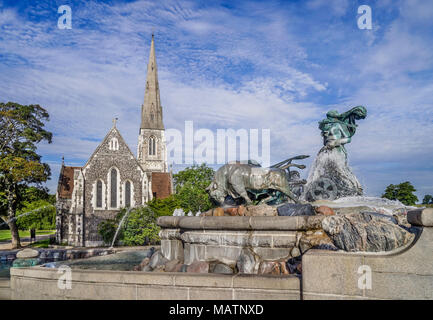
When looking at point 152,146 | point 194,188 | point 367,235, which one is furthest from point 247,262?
point 152,146

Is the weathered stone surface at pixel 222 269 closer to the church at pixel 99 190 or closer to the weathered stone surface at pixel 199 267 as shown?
the weathered stone surface at pixel 199 267

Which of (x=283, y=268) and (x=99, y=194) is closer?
(x=283, y=268)

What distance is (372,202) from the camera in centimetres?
1139

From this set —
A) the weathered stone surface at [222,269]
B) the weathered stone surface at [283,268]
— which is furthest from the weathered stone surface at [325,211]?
the weathered stone surface at [222,269]

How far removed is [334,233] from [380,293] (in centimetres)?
253

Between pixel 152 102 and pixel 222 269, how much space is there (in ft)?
219

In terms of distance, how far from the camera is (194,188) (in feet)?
136

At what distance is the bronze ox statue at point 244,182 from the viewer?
32.7ft

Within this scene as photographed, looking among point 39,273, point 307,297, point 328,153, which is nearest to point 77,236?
point 328,153

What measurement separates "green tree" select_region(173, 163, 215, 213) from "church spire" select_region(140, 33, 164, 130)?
→ 81.3ft

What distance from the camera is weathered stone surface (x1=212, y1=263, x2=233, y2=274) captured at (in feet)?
24.1

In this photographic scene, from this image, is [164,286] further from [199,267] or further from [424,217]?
[424,217]

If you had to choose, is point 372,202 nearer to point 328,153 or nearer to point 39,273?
point 328,153

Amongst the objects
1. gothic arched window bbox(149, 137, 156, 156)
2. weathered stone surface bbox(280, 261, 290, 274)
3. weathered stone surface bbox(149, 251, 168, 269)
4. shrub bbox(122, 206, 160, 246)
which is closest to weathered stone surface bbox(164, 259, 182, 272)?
weathered stone surface bbox(149, 251, 168, 269)
